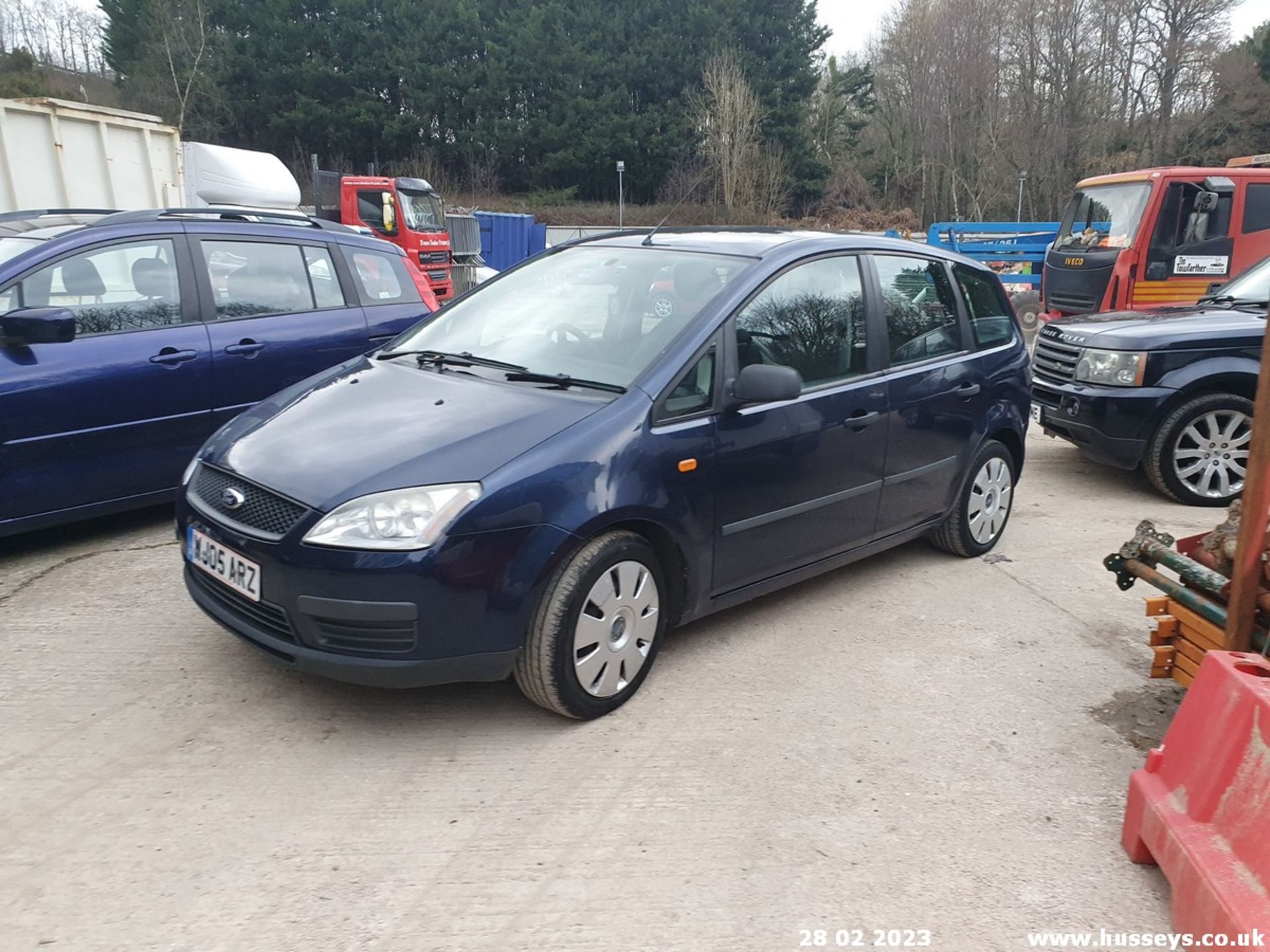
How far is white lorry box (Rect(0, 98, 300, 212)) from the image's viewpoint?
9891mm

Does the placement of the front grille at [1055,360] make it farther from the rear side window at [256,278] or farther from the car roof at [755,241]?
the rear side window at [256,278]

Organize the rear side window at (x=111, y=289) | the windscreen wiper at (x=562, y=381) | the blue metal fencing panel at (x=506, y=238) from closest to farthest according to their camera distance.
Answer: the windscreen wiper at (x=562, y=381) → the rear side window at (x=111, y=289) → the blue metal fencing panel at (x=506, y=238)

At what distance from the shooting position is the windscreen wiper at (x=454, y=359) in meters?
3.80

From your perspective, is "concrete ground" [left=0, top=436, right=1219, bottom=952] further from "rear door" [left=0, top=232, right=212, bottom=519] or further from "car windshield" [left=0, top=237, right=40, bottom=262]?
"car windshield" [left=0, top=237, right=40, bottom=262]

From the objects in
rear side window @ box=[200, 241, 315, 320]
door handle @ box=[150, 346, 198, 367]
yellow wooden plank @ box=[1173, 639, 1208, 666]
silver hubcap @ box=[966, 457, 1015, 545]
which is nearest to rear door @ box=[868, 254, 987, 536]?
silver hubcap @ box=[966, 457, 1015, 545]

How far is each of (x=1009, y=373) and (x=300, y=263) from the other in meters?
4.30

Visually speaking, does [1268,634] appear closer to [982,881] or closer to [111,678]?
[982,881]

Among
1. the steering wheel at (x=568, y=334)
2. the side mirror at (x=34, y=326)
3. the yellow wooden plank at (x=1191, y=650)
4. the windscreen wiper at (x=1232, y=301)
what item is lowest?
the yellow wooden plank at (x=1191, y=650)

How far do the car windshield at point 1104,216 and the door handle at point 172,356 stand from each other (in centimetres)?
1033

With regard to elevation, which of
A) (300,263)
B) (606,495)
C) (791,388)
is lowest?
(606,495)

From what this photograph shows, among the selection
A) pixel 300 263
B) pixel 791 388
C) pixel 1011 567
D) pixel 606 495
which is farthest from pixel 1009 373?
pixel 300 263

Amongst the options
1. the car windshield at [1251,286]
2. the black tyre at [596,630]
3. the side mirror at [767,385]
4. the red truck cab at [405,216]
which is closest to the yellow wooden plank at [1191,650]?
the side mirror at [767,385]

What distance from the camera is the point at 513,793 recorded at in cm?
296

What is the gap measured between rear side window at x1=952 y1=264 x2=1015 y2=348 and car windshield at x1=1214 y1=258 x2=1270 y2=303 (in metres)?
2.73
